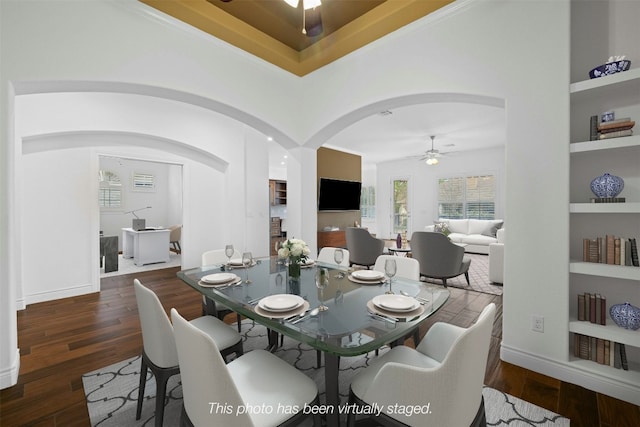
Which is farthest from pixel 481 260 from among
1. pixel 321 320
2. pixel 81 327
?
pixel 81 327

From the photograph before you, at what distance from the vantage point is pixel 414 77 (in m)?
2.61

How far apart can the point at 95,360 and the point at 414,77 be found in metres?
3.77

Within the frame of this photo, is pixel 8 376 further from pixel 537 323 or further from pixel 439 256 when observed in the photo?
pixel 439 256

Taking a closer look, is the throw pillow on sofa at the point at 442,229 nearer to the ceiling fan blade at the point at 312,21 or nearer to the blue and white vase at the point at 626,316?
the blue and white vase at the point at 626,316

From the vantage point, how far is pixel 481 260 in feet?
20.2

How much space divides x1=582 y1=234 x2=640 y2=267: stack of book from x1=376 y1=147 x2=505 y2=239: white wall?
6.24 m

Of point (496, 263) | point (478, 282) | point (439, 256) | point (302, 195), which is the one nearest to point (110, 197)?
point (302, 195)

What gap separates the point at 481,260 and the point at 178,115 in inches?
268

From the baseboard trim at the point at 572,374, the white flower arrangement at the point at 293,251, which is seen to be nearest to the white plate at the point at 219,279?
the white flower arrangement at the point at 293,251

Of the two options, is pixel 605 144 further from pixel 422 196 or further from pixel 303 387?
pixel 422 196

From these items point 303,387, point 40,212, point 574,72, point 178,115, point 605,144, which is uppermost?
point 178,115

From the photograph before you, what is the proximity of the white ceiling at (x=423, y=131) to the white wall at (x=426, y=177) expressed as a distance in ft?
1.16

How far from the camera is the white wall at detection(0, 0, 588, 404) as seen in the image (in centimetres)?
189

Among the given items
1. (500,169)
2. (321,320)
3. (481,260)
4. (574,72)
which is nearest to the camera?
(321,320)
